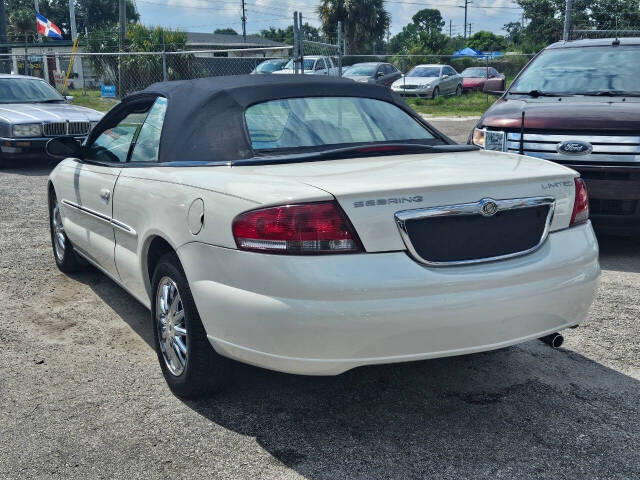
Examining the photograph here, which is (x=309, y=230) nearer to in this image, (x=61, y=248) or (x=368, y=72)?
(x=61, y=248)

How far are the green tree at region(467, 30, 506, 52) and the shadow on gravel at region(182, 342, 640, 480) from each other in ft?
261

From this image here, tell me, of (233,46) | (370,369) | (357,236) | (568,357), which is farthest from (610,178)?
(233,46)

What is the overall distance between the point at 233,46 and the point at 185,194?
5346 centimetres

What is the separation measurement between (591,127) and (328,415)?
3945 mm

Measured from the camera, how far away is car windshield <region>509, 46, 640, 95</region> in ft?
23.6

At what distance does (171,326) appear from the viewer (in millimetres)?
3713

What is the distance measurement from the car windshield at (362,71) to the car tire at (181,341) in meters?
22.8

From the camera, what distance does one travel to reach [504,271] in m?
3.13

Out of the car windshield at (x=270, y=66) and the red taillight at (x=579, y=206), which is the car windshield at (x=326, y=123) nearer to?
the red taillight at (x=579, y=206)

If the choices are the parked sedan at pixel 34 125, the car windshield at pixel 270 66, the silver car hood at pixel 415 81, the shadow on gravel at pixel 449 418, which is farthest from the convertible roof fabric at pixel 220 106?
the silver car hood at pixel 415 81

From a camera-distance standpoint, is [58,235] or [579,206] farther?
[58,235]

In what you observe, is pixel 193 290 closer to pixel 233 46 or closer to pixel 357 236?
pixel 357 236

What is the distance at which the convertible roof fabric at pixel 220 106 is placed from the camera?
12.5 feet

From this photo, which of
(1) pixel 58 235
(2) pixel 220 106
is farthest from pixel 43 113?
(2) pixel 220 106
